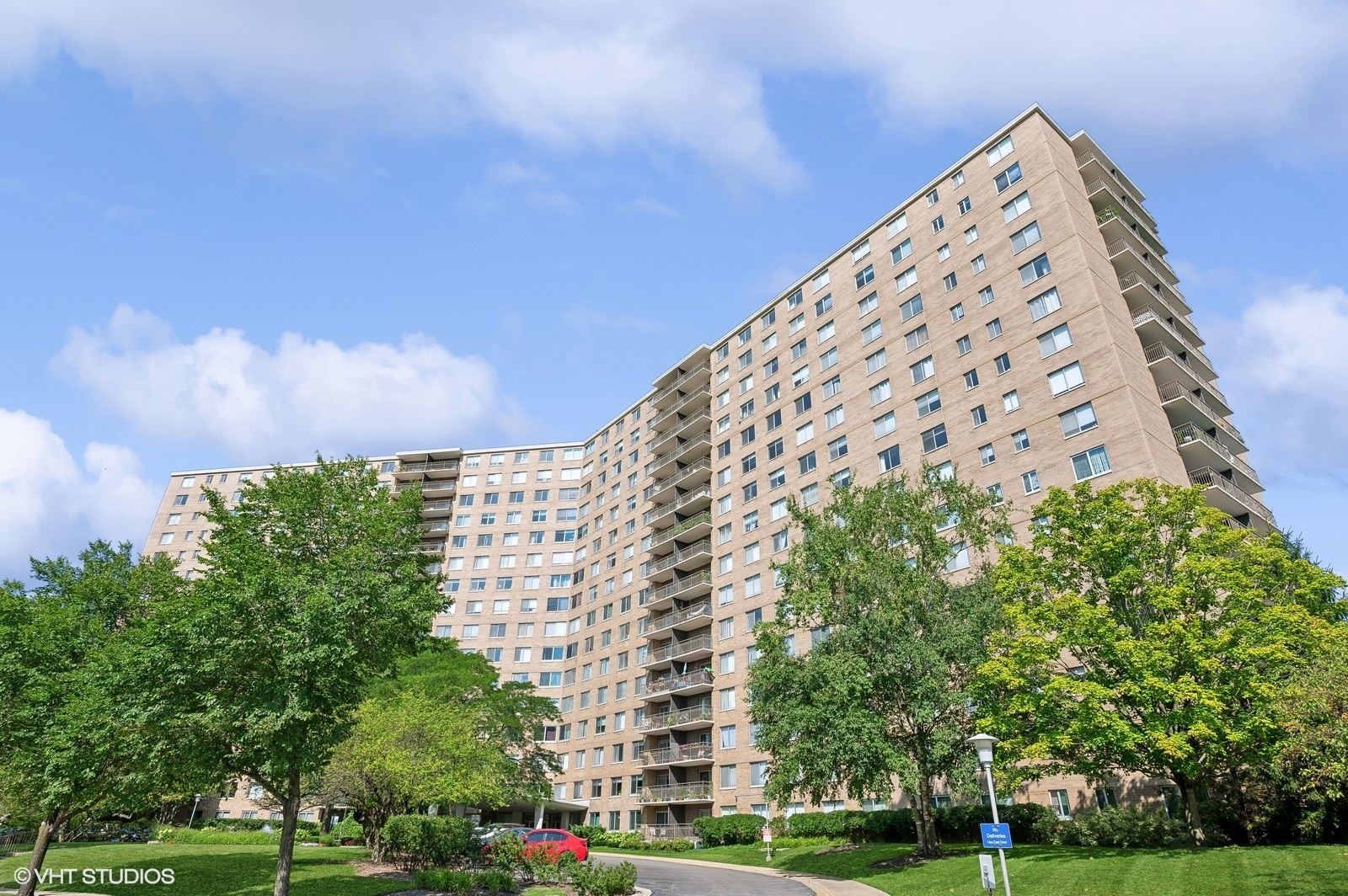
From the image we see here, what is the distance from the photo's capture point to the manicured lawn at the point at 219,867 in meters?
25.3

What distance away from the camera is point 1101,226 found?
48.0m

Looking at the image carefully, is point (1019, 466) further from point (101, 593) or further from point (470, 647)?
point (470, 647)

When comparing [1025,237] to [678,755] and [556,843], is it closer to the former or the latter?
[556,843]

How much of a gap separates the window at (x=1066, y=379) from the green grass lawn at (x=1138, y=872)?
76.9 feet

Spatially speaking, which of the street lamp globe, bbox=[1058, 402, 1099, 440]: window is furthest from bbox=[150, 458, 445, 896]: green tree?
bbox=[1058, 402, 1099, 440]: window

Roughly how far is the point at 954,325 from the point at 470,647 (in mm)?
60500

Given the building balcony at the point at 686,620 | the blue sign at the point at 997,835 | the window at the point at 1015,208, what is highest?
the window at the point at 1015,208

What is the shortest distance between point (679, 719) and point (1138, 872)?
1579 inches

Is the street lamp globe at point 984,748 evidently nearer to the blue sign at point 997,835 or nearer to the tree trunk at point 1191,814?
the blue sign at point 997,835

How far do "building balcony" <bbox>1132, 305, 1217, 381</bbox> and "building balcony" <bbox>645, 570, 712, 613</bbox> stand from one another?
35326 millimetres

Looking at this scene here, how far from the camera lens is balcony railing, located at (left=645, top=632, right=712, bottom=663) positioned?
6061cm

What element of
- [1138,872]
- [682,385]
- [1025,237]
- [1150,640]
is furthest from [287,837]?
[682,385]

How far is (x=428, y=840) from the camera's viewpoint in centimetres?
2964

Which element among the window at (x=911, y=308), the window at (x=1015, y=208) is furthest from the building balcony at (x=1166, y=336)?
the window at (x=911, y=308)
